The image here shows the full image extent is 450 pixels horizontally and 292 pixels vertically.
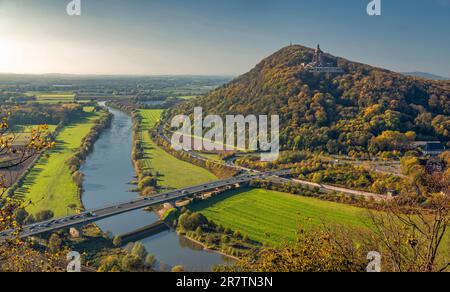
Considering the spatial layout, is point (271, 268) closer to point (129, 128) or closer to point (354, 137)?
point (354, 137)

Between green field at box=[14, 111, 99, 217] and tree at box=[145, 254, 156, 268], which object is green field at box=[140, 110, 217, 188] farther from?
tree at box=[145, 254, 156, 268]

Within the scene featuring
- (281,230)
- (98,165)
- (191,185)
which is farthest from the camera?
(98,165)

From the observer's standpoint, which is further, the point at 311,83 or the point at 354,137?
the point at 311,83

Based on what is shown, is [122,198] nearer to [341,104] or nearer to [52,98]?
[341,104]

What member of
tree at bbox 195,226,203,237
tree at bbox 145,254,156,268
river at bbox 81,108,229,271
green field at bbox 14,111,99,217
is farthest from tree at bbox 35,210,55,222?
tree at bbox 195,226,203,237

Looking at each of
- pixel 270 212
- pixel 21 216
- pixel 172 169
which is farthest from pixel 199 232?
pixel 172 169

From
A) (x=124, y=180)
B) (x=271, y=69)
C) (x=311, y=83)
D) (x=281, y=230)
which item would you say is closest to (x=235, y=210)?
(x=281, y=230)
